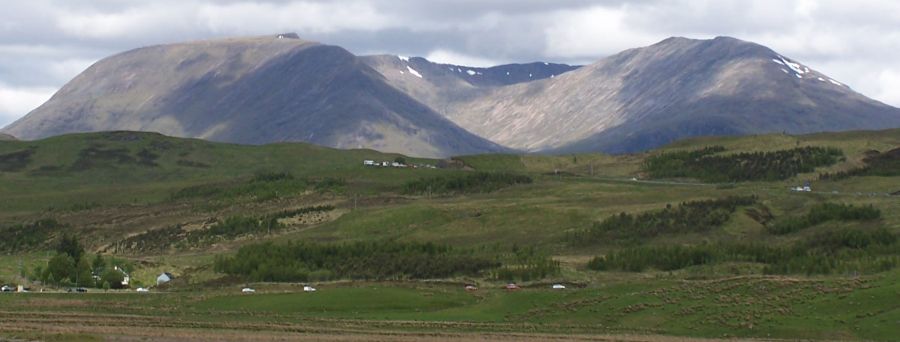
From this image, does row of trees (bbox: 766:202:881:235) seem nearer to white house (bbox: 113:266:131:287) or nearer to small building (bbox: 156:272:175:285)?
small building (bbox: 156:272:175:285)

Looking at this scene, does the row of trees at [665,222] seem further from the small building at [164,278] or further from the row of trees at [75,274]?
the row of trees at [75,274]

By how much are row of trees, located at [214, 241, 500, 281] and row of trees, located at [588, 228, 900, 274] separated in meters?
13.0

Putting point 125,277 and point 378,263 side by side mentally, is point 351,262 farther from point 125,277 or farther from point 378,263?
point 125,277

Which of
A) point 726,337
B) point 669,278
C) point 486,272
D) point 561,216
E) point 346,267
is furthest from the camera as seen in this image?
point 561,216

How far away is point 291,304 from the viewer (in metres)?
88.9

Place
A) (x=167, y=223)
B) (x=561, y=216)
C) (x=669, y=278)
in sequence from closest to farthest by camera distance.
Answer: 1. (x=669, y=278)
2. (x=561, y=216)
3. (x=167, y=223)

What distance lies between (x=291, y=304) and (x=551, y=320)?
18.6 metres

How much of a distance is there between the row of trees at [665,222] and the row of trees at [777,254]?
18466 mm

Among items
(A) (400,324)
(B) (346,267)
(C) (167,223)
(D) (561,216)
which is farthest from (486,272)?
(C) (167,223)

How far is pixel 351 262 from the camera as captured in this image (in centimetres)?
12188

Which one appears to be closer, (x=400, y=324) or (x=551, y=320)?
(x=400, y=324)

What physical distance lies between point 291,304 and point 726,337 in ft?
100

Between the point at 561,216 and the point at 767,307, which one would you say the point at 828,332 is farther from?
the point at 561,216

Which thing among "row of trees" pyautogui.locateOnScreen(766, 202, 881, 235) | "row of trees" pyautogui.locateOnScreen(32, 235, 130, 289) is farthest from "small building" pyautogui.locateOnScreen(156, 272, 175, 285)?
"row of trees" pyautogui.locateOnScreen(766, 202, 881, 235)
